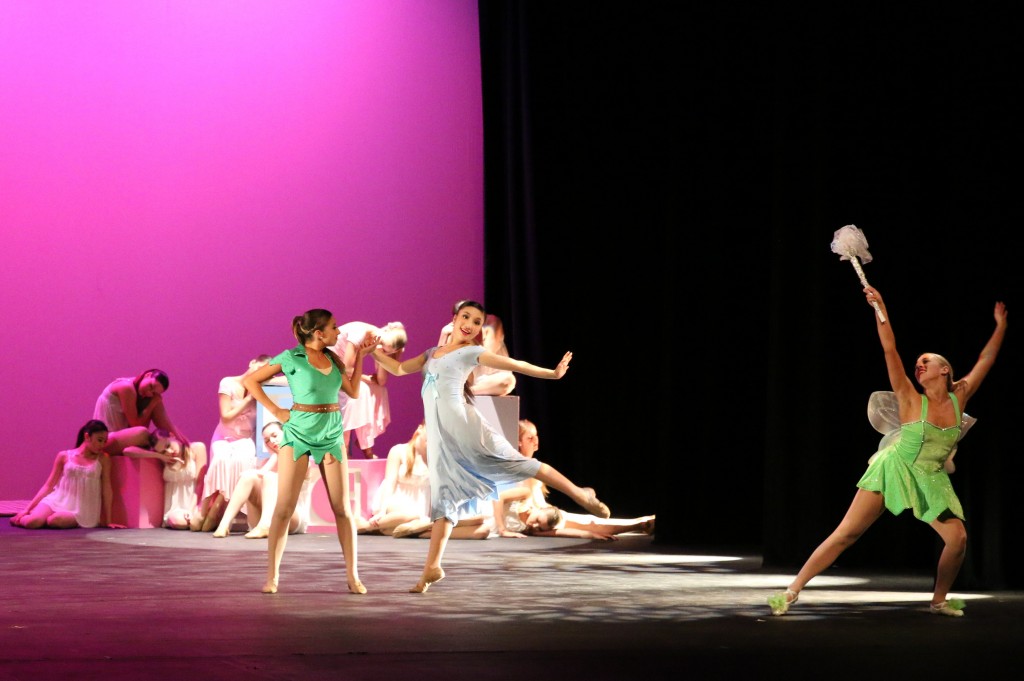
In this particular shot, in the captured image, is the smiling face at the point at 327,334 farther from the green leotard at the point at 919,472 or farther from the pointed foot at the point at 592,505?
the green leotard at the point at 919,472

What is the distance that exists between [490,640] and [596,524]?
4937mm

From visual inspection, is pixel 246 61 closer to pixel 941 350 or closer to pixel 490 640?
pixel 941 350

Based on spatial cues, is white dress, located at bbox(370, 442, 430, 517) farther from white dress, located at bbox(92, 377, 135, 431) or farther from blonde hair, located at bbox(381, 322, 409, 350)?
white dress, located at bbox(92, 377, 135, 431)

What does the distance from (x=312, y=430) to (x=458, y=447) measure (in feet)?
2.16

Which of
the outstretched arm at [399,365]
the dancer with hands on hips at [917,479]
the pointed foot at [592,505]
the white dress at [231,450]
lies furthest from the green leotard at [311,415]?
the white dress at [231,450]

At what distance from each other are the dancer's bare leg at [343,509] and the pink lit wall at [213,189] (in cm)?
584

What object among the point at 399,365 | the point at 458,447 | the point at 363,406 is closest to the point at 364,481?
the point at 363,406

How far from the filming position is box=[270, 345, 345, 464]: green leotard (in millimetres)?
6090

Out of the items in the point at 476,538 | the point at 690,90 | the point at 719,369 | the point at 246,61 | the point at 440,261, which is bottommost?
the point at 476,538

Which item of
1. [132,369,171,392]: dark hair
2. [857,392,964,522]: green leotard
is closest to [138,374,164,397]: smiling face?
[132,369,171,392]: dark hair

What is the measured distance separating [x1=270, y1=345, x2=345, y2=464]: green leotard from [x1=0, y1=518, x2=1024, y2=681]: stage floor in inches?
24.1

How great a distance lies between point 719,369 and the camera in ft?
28.6

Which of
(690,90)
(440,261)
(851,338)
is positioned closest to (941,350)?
(851,338)

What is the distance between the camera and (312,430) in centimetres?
608
